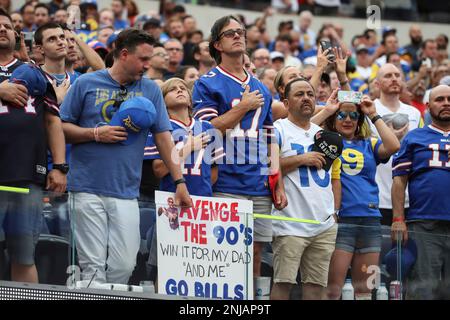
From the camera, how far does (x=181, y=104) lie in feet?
32.0

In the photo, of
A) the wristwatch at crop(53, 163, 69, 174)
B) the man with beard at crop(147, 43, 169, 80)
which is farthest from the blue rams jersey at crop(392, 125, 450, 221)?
the wristwatch at crop(53, 163, 69, 174)

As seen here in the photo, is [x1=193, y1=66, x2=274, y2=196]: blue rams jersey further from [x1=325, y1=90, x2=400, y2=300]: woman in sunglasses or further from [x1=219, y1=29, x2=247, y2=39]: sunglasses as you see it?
[x1=325, y1=90, x2=400, y2=300]: woman in sunglasses

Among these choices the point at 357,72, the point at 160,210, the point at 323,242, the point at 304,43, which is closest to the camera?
the point at 160,210

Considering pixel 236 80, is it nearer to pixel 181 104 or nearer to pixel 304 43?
pixel 181 104

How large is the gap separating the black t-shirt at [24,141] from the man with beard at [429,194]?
A: 3.07 meters

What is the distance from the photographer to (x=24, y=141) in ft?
28.3

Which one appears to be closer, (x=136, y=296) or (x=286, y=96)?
(x=136, y=296)

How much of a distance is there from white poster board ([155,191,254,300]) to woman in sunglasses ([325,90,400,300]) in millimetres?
936

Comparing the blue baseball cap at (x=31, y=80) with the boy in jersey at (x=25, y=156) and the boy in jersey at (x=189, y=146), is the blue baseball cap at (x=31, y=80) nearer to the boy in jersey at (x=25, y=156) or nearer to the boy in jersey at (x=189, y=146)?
the boy in jersey at (x=25, y=156)

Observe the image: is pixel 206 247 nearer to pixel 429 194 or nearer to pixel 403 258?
pixel 403 258

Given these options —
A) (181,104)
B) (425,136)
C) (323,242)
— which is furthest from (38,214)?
(425,136)

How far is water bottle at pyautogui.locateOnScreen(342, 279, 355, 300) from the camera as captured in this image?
955 cm

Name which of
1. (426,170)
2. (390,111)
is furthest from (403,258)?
(390,111)

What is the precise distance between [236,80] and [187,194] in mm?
1350
